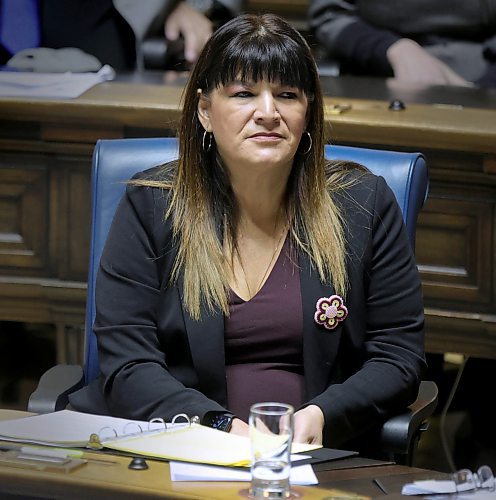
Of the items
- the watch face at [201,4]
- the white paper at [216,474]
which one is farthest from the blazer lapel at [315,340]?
the watch face at [201,4]

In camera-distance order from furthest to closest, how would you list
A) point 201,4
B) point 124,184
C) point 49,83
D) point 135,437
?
point 201,4
point 49,83
point 124,184
point 135,437

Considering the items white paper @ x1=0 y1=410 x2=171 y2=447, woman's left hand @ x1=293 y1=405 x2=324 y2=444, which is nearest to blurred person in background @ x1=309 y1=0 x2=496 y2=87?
woman's left hand @ x1=293 y1=405 x2=324 y2=444

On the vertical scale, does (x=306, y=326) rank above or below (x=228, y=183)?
below

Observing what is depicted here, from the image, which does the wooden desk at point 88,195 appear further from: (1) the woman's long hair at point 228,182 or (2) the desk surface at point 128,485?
(2) the desk surface at point 128,485

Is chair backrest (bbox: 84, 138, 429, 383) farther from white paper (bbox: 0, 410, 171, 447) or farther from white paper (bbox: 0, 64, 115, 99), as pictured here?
white paper (bbox: 0, 64, 115, 99)

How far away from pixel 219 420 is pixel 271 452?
43cm

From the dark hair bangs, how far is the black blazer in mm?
254

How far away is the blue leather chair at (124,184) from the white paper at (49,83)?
91 cm

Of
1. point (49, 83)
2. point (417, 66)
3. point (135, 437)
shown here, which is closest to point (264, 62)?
point (135, 437)

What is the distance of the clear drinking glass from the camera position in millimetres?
1485

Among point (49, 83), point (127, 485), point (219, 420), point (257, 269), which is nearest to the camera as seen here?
point (127, 485)

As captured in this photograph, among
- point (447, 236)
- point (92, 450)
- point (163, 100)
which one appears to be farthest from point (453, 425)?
point (92, 450)

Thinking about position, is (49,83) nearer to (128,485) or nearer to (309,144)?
(309,144)

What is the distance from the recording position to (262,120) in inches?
81.0
